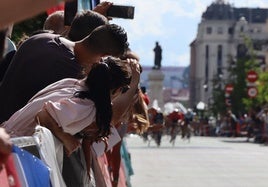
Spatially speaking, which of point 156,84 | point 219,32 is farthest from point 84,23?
point 219,32

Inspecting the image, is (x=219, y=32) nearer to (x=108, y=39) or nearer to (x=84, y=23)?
(x=84, y=23)

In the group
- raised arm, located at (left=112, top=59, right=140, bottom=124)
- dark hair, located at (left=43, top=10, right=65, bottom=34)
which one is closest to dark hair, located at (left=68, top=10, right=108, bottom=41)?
raised arm, located at (left=112, top=59, right=140, bottom=124)

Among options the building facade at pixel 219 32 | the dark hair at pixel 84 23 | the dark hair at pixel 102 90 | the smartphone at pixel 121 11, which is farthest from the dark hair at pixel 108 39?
the building facade at pixel 219 32

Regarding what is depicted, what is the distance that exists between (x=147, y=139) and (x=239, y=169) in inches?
787

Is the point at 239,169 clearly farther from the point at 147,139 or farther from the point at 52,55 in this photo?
the point at 147,139

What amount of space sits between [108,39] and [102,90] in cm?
48

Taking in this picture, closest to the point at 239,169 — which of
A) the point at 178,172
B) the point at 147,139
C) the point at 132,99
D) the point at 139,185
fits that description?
the point at 178,172

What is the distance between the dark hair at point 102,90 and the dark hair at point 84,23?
998 mm

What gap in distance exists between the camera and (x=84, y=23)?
6.25 meters

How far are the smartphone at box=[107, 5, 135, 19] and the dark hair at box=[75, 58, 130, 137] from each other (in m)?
2.24

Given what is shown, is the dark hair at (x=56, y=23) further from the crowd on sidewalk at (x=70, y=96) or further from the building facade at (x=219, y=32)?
the building facade at (x=219, y=32)

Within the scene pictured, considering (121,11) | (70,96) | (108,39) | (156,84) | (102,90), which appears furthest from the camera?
(156,84)

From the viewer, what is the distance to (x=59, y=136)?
5012 mm

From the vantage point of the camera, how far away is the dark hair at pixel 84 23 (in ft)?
20.4
